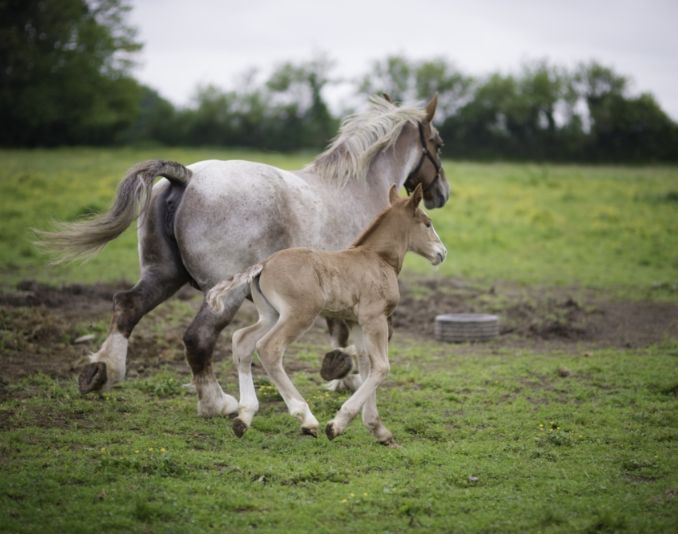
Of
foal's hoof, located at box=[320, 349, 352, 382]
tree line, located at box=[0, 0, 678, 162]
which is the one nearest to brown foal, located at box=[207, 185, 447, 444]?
foal's hoof, located at box=[320, 349, 352, 382]

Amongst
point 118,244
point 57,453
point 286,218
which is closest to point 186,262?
point 286,218

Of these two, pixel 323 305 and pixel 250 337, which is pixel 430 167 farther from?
pixel 250 337

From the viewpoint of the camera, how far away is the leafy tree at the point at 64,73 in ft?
138

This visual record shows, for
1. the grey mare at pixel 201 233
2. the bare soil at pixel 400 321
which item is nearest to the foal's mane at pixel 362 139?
the grey mare at pixel 201 233

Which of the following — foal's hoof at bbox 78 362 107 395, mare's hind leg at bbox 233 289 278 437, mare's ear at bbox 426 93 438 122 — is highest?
mare's ear at bbox 426 93 438 122

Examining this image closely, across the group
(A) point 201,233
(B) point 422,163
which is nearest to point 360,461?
(A) point 201,233

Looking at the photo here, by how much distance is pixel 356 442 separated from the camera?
6.42 metres

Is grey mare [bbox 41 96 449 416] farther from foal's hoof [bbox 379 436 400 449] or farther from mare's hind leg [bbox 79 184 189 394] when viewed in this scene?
foal's hoof [bbox 379 436 400 449]

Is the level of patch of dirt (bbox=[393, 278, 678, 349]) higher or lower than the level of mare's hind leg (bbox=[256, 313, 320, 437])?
lower

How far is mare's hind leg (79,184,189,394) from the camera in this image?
23.2ft

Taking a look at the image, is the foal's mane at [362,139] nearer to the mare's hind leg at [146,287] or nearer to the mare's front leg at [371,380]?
the mare's hind leg at [146,287]

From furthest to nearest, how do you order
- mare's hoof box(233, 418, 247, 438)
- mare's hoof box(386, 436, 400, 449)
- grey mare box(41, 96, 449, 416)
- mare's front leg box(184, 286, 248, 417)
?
grey mare box(41, 96, 449, 416), mare's front leg box(184, 286, 248, 417), mare's hoof box(386, 436, 400, 449), mare's hoof box(233, 418, 247, 438)

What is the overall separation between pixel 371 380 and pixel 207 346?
156 centimetres

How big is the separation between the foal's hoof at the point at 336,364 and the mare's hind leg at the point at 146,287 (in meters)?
1.57
